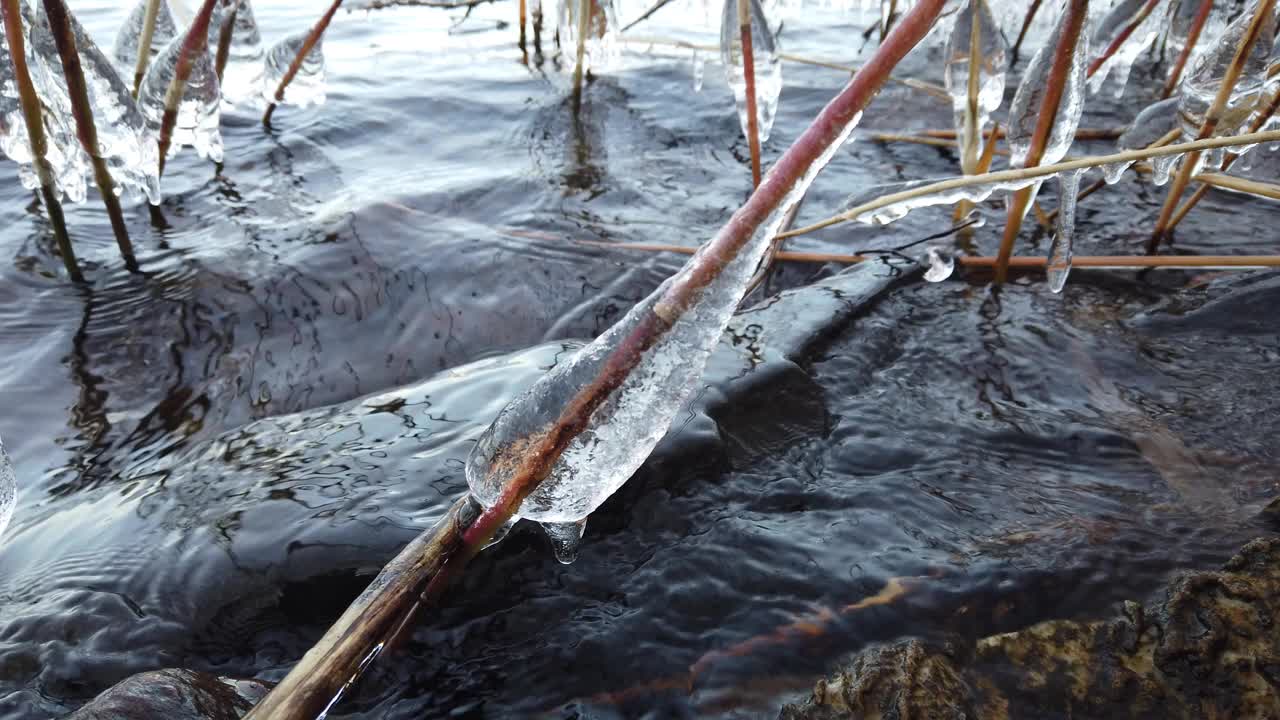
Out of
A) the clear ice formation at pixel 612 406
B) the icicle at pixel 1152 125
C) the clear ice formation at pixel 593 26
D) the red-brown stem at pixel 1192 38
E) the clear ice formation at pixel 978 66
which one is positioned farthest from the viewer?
the clear ice formation at pixel 593 26

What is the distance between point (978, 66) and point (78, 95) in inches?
91.0

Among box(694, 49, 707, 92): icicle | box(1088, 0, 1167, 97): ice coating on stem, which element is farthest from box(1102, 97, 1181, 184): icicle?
box(694, 49, 707, 92): icicle

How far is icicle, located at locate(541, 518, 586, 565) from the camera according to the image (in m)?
1.19

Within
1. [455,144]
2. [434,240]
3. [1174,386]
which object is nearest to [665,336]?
[1174,386]

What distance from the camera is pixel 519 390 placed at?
1.78 metres

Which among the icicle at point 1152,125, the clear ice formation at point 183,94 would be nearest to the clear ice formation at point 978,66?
the icicle at point 1152,125

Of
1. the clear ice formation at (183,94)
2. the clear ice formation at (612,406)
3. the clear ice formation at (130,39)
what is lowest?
the clear ice formation at (612,406)

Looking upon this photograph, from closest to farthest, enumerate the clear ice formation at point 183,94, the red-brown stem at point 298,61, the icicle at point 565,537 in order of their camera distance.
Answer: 1. the icicle at point 565,537
2. the clear ice formation at point 183,94
3. the red-brown stem at point 298,61

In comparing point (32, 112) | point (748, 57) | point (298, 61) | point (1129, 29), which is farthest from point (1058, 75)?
point (298, 61)

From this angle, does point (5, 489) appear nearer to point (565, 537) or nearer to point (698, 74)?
point (565, 537)

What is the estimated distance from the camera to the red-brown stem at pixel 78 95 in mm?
1814

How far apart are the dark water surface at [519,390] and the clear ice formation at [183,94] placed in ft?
1.40

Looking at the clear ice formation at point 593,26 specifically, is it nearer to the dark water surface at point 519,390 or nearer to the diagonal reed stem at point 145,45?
the dark water surface at point 519,390

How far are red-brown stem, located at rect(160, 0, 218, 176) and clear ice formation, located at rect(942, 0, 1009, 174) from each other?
2.05 metres
